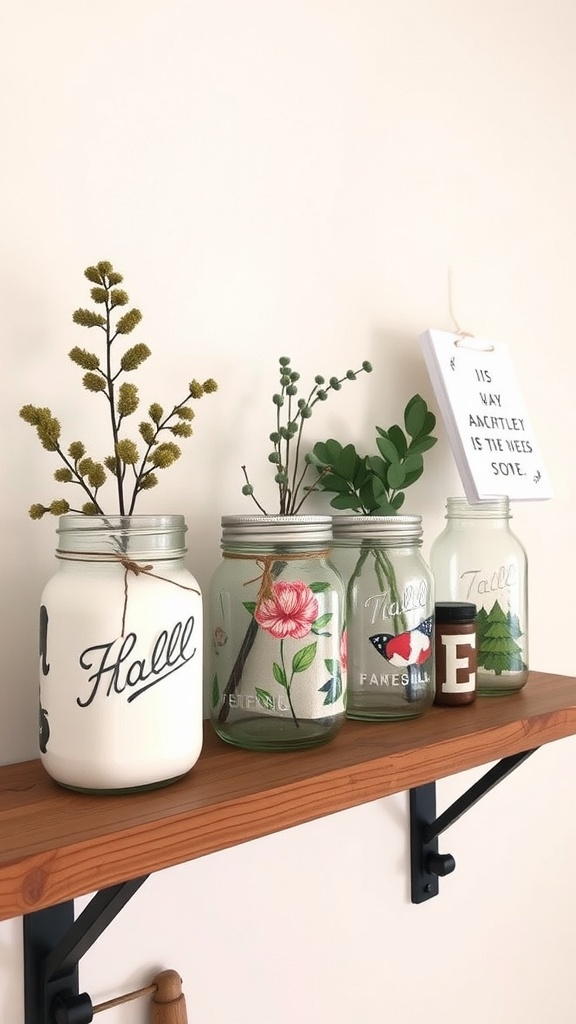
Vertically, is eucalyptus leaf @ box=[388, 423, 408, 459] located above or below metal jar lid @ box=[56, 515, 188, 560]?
above

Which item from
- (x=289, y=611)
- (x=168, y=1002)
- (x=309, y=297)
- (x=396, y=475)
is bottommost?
(x=168, y=1002)

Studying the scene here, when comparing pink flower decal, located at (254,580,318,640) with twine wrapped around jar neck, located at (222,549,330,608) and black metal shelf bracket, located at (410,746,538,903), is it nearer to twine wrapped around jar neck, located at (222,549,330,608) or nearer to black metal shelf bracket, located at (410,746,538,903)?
twine wrapped around jar neck, located at (222,549,330,608)

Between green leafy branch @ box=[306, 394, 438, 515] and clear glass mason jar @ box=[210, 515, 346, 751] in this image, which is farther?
green leafy branch @ box=[306, 394, 438, 515]

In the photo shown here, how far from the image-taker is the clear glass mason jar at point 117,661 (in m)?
0.53

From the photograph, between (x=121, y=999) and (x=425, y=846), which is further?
(x=425, y=846)

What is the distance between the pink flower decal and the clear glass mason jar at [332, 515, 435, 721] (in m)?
0.11

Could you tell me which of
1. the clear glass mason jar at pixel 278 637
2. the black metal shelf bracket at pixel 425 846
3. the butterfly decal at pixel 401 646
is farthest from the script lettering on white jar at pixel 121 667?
the black metal shelf bracket at pixel 425 846

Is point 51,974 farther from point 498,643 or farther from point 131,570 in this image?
point 498,643

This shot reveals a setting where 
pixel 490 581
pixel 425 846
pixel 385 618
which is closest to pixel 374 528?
pixel 385 618

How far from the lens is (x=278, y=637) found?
636 mm

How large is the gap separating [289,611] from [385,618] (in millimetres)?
124

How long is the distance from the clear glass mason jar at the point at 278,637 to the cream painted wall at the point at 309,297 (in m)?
0.11

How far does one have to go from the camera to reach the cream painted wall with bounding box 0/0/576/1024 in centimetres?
66

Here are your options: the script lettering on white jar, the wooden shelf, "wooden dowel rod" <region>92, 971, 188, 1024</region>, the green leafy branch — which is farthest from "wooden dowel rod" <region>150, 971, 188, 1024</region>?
the green leafy branch
